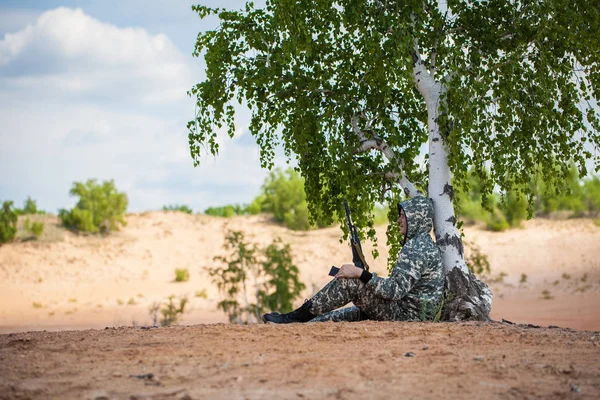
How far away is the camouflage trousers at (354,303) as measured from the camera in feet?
27.4

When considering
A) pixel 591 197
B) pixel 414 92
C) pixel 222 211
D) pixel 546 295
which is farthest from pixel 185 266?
pixel 414 92

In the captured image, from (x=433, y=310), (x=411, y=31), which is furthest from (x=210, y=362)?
(x=411, y=31)

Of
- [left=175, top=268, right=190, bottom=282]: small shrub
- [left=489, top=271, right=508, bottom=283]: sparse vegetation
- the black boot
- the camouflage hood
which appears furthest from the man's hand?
[left=175, top=268, right=190, bottom=282]: small shrub

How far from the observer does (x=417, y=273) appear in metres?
8.44

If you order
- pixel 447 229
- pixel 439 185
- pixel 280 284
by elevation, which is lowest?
pixel 280 284

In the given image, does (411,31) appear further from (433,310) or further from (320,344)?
(320,344)

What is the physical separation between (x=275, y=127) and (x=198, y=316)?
19036 mm

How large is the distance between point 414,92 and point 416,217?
321 centimetres

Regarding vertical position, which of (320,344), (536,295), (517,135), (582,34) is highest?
(582,34)

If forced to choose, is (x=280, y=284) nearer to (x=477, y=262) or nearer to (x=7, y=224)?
(x=477, y=262)

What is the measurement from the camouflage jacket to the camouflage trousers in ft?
0.42

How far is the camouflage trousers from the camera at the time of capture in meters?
8.34

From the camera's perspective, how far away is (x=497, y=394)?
16.6ft

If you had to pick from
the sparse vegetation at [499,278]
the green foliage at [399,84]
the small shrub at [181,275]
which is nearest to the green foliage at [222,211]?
the small shrub at [181,275]
